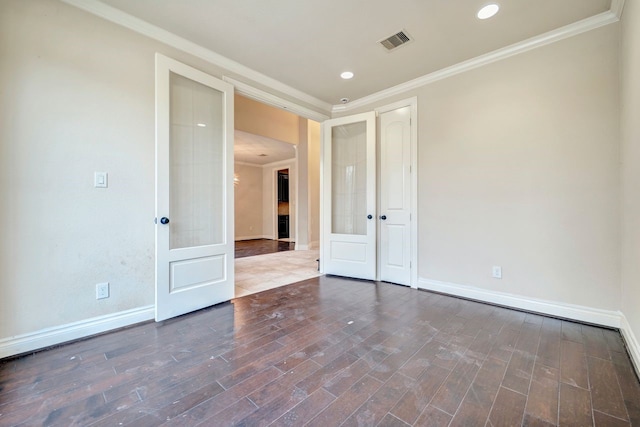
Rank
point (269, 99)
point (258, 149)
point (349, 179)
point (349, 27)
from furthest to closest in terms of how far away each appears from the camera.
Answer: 1. point (258, 149)
2. point (349, 179)
3. point (269, 99)
4. point (349, 27)

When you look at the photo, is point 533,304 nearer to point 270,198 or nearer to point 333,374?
point 333,374

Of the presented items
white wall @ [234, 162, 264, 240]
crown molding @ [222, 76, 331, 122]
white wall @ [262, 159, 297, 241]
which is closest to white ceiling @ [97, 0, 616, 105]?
crown molding @ [222, 76, 331, 122]

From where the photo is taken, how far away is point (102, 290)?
7.34 feet

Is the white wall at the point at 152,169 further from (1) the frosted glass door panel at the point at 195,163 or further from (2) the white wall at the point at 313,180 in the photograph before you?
(2) the white wall at the point at 313,180

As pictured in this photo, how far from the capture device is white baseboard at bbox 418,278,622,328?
2.29 meters

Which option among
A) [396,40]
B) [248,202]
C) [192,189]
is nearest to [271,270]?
[192,189]

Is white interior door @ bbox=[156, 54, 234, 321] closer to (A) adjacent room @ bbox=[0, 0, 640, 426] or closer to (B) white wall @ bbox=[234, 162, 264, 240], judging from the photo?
(A) adjacent room @ bbox=[0, 0, 640, 426]

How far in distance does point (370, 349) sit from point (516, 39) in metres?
3.17

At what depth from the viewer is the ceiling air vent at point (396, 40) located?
252 cm

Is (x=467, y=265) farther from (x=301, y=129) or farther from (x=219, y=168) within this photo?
(x=301, y=129)

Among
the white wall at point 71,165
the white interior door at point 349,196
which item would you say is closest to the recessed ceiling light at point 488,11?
the white interior door at point 349,196

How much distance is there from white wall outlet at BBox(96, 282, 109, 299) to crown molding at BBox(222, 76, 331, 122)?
2.37 meters

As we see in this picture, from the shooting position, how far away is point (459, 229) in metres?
3.09

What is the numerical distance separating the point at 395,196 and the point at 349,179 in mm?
806
